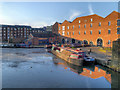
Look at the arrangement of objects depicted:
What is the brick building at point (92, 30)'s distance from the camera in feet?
174

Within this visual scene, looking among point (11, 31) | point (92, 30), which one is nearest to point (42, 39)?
point (92, 30)

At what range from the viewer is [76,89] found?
49.9 feet

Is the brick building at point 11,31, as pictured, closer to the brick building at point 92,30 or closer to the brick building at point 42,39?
the brick building at point 42,39

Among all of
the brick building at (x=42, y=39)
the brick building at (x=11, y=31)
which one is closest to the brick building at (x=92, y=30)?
the brick building at (x=42, y=39)

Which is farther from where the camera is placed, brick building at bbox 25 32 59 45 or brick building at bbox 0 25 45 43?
brick building at bbox 0 25 45 43

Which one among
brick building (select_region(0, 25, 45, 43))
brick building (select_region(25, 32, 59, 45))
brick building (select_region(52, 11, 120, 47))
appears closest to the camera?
brick building (select_region(52, 11, 120, 47))

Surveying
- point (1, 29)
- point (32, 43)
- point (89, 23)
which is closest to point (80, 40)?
point (89, 23)

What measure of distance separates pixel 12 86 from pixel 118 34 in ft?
159

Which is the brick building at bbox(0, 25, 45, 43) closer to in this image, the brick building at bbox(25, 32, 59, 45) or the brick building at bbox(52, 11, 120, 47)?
the brick building at bbox(25, 32, 59, 45)

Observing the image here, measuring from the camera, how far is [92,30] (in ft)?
199

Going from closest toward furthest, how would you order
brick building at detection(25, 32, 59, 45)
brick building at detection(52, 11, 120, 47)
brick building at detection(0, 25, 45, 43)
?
brick building at detection(52, 11, 120, 47)
brick building at detection(25, 32, 59, 45)
brick building at detection(0, 25, 45, 43)

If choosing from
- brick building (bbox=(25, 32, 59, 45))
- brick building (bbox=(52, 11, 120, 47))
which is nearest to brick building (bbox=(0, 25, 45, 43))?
brick building (bbox=(25, 32, 59, 45))

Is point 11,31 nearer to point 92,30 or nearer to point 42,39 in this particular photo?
point 42,39

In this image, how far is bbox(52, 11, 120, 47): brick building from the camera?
5297 centimetres
